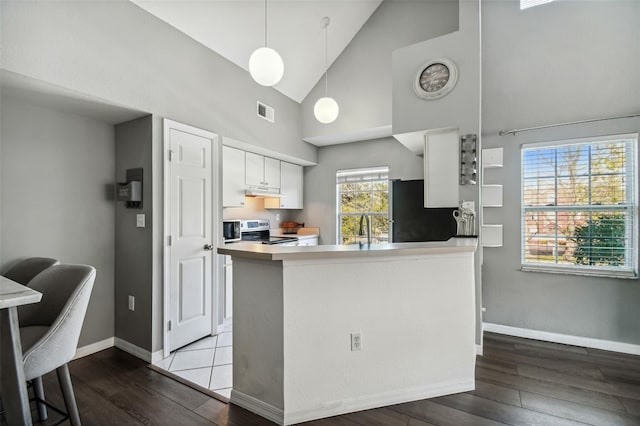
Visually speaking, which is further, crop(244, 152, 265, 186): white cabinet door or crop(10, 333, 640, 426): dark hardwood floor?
crop(244, 152, 265, 186): white cabinet door

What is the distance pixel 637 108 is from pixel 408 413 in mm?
3472

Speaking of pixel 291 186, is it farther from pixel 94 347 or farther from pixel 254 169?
pixel 94 347

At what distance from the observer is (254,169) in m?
4.12

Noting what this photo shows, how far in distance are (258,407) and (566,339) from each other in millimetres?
3145

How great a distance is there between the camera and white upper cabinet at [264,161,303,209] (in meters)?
4.74

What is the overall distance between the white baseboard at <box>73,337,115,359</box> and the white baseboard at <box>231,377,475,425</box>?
1726 mm

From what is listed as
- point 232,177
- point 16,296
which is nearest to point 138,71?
point 232,177

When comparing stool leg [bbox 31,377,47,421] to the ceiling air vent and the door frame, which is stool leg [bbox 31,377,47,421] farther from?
the ceiling air vent

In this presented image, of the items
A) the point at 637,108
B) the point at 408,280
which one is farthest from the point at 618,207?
the point at 408,280

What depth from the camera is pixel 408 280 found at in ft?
6.52

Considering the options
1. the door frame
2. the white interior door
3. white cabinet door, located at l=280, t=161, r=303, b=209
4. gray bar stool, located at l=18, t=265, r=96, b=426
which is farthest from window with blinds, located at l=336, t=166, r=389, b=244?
gray bar stool, located at l=18, t=265, r=96, b=426

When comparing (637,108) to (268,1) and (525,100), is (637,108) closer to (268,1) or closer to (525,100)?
(525,100)

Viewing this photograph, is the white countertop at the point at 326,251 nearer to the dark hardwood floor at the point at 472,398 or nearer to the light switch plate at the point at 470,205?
the light switch plate at the point at 470,205

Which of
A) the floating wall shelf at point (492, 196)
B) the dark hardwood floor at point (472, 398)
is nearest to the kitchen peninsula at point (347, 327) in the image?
the dark hardwood floor at point (472, 398)
